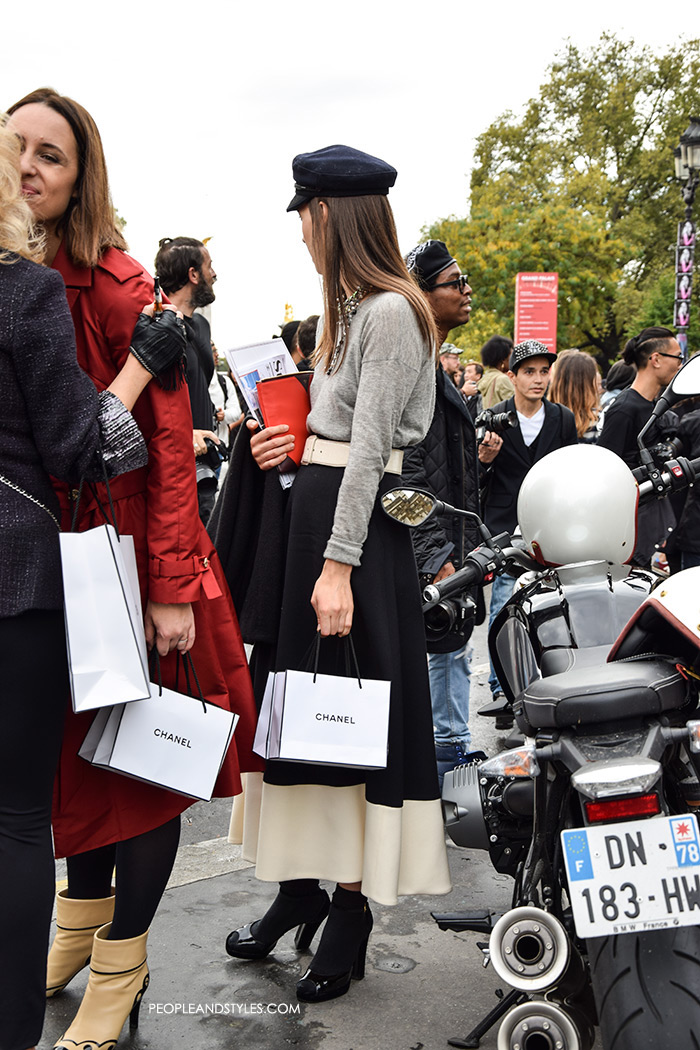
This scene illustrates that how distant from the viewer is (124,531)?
2447 mm

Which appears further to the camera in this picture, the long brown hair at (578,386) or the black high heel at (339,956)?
the long brown hair at (578,386)

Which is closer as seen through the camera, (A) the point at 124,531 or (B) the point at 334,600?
(A) the point at 124,531

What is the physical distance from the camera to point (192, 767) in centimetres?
242

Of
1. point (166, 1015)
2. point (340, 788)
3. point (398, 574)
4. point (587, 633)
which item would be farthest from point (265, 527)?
point (166, 1015)

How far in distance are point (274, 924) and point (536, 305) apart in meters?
21.9

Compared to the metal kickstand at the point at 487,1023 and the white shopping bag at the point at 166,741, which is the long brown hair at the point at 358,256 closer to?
the white shopping bag at the point at 166,741

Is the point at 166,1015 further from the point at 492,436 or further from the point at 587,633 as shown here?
the point at 492,436

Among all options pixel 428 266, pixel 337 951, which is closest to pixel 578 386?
pixel 428 266

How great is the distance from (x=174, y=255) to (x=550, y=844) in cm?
380

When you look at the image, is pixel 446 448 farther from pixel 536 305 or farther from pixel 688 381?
pixel 536 305

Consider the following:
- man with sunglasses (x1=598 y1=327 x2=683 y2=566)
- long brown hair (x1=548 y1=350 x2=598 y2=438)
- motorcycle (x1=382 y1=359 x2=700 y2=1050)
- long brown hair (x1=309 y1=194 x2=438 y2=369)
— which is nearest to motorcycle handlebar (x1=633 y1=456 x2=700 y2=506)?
motorcycle (x1=382 y1=359 x2=700 y2=1050)

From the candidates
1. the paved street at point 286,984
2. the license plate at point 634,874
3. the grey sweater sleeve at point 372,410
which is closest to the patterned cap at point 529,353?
the paved street at point 286,984

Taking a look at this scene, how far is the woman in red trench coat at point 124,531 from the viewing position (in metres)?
2.35

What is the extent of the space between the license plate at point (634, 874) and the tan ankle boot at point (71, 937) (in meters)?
1.37
